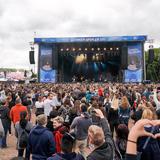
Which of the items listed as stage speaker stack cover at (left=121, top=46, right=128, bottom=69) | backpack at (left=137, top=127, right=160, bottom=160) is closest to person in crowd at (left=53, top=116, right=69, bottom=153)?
backpack at (left=137, top=127, right=160, bottom=160)

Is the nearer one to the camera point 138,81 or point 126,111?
point 126,111

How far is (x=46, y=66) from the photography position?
119 ft

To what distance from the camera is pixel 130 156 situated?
123 inches

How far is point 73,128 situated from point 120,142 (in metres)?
2.64

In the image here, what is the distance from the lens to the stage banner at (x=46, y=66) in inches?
1428

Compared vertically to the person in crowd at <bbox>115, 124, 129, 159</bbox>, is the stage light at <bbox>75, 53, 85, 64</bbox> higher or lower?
higher

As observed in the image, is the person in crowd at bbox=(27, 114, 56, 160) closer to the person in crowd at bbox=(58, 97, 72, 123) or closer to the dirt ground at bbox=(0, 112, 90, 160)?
the person in crowd at bbox=(58, 97, 72, 123)

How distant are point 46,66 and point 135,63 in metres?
8.55

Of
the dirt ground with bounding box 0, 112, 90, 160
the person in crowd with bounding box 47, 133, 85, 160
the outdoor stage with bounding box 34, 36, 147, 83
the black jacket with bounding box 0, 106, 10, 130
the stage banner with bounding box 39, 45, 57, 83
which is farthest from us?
the stage banner with bounding box 39, 45, 57, 83

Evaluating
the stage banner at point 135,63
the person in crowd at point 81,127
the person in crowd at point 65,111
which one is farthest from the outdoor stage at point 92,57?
the person in crowd at point 81,127

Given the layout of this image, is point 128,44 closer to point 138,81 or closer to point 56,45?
point 138,81

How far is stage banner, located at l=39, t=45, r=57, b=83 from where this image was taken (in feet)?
119

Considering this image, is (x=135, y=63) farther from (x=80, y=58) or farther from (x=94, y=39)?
(x=80, y=58)

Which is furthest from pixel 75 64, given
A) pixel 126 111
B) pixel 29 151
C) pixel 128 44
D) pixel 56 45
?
pixel 29 151
